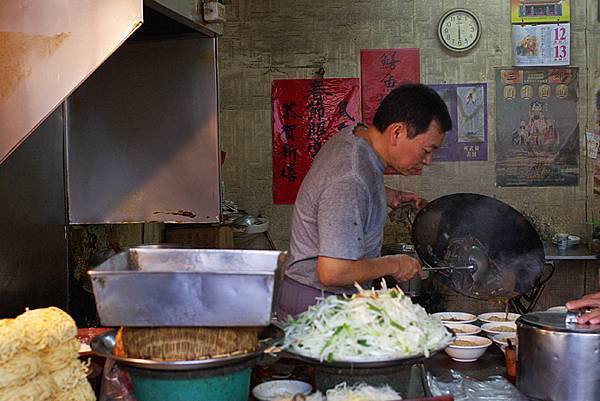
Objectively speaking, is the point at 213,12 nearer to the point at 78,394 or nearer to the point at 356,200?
the point at 356,200

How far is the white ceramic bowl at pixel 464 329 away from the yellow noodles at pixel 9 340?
2.02 meters

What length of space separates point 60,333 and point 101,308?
0.13 m

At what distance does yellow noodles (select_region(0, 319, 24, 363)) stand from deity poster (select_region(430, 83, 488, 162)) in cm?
543

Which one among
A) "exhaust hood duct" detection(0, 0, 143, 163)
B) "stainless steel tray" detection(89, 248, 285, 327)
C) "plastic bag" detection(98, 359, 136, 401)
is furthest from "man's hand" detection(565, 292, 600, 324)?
"exhaust hood duct" detection(0, 0, 143, 163)

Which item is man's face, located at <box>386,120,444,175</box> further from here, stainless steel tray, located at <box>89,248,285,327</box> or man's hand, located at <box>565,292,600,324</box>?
stainless steel tray, located at <box>89,248,285,327</box>

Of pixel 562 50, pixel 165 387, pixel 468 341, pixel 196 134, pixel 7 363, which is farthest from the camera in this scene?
pixel 562 50

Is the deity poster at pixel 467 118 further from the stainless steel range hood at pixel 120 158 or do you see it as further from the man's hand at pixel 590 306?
the man's hand at pixel 590 306

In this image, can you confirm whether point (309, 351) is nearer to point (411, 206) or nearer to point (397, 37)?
point (411, 206)

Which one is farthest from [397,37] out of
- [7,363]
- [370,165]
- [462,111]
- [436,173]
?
[7,363]

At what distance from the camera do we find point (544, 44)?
6668mm

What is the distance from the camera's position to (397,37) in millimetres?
6762

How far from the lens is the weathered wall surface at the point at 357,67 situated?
6.71 meters

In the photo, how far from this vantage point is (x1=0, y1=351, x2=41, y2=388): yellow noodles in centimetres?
177

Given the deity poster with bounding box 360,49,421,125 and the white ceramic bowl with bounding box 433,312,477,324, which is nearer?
the white ceramic bowl with bounding box 433,312,477,324
